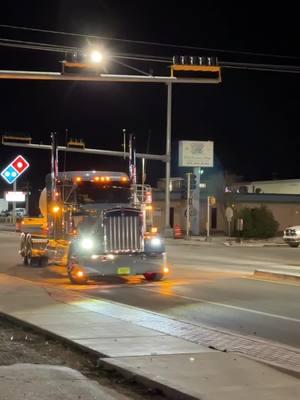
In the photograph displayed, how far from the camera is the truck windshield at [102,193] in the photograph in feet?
68.1

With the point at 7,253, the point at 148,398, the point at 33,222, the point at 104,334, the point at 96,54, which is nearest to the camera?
the point at 148,398

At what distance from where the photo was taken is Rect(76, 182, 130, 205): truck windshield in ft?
68.1

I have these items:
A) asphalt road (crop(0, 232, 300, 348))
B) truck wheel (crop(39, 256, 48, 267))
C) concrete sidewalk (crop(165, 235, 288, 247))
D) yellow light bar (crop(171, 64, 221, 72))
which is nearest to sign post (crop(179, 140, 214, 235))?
concrete sidewalk (crop(165, 235, 288, 247))

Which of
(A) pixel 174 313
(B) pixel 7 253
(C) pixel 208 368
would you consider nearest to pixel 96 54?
(A) pixel 174 313

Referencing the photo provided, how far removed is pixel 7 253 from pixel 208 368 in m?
23.7

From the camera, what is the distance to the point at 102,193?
2080cm

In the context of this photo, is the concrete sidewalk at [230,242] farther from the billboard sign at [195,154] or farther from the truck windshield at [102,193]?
the truck windshield at [102,193]

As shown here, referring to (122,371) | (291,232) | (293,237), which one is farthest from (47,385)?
(291,232)

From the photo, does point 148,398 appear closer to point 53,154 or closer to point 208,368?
point 208,368

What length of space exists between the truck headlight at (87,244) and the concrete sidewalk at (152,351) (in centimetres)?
444

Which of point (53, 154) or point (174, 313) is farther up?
point (53, 154)

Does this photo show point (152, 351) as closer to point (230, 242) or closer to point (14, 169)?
point (230, 242)

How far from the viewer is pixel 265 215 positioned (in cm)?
5316

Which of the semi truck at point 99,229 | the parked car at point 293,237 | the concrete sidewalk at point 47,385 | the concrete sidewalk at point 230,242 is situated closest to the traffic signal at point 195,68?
the semi truck at point 99,229
